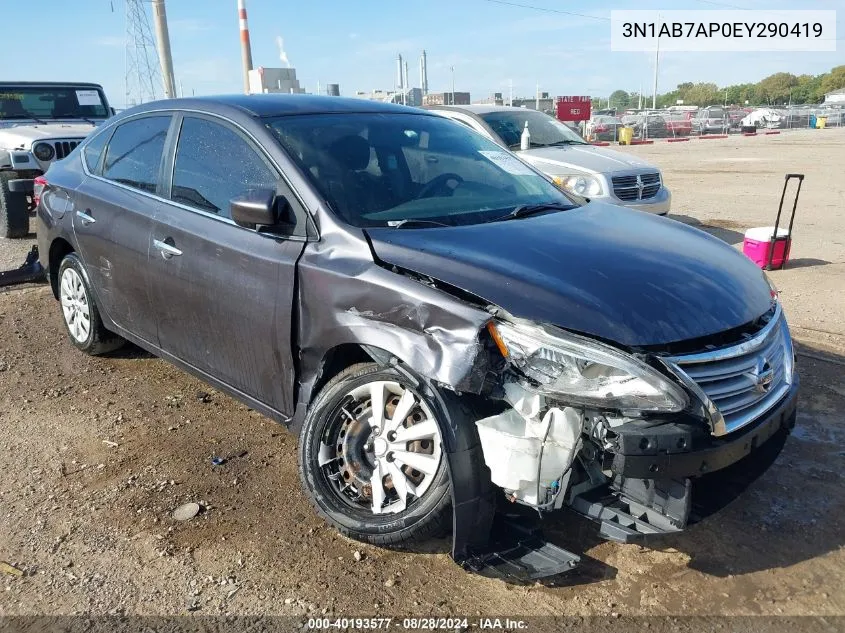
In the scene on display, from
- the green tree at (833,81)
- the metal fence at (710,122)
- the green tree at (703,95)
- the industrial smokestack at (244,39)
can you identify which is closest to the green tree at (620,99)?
the green tree at (703,95)

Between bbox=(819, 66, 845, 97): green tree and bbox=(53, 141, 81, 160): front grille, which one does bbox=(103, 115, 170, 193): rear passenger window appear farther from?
bbox=(819, 66, 845, 97): green tree

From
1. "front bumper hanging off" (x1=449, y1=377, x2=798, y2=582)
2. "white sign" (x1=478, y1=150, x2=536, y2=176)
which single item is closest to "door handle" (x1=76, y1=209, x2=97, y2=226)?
"white sign" (x1=478, y1=150, x2=536, y2=176)

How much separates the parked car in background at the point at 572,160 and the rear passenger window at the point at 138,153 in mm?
4603

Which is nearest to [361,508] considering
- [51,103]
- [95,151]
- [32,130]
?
[95,151]

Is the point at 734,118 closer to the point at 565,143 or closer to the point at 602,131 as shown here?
the point at 602,131

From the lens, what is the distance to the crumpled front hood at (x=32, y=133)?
31.6ft

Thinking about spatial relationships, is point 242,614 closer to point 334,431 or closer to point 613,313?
point 334,431

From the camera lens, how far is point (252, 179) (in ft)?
11.2

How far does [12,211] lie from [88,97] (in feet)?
8.42

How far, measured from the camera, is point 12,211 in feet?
31.4

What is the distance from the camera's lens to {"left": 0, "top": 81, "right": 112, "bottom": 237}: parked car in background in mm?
9508

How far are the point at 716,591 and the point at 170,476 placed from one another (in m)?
2.47

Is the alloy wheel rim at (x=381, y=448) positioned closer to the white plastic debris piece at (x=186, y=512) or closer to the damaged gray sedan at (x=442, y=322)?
the damaged gray sedan at (x=442, y=322)

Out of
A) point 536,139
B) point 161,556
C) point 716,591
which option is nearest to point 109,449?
point 161,556
